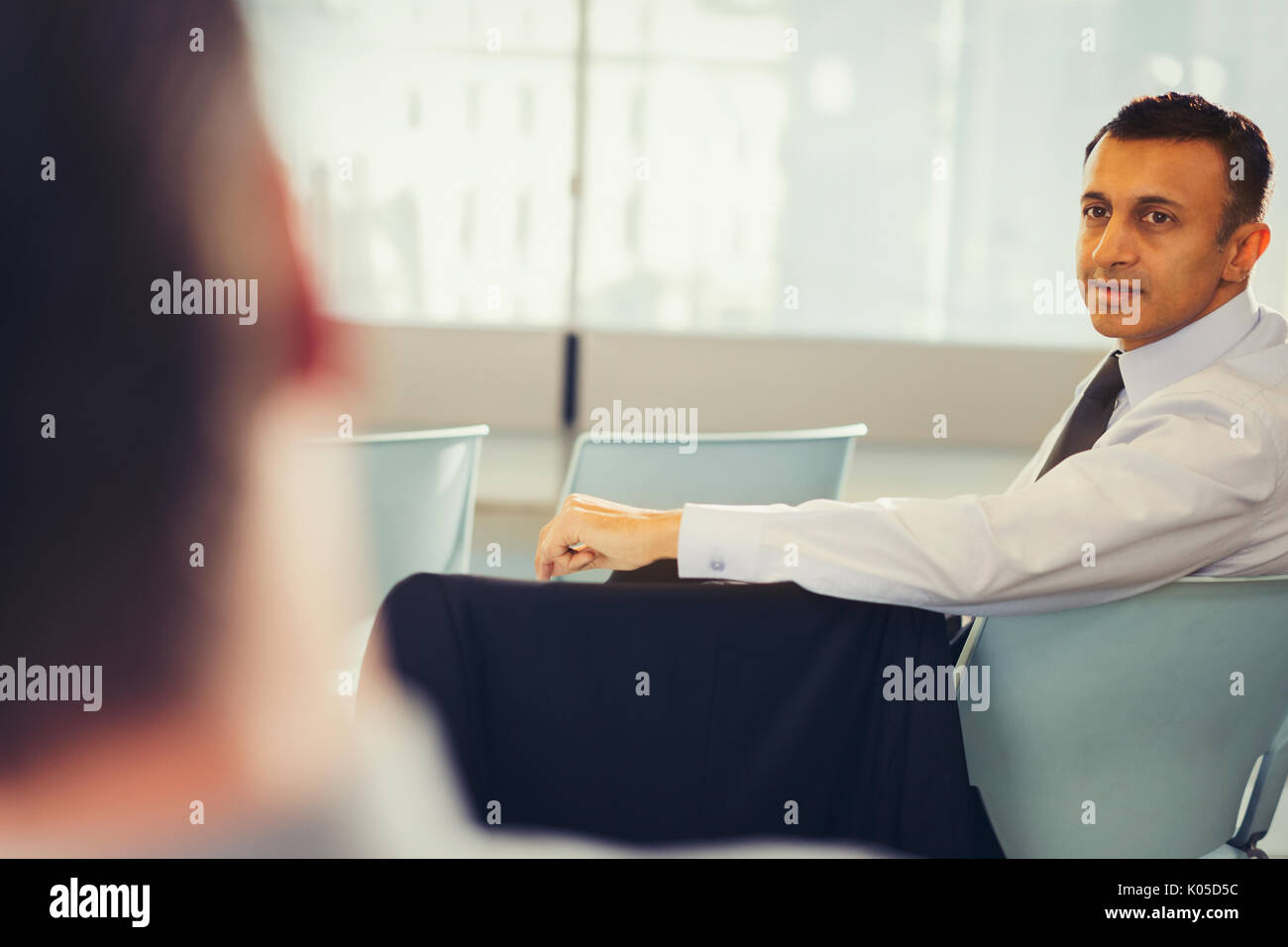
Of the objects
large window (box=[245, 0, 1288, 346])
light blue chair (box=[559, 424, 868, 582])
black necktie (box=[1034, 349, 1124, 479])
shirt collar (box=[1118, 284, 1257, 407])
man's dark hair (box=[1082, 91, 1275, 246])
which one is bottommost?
light blue chair (box=[559, 424, 868, 582])

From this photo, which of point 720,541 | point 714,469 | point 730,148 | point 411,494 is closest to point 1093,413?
point 720,541

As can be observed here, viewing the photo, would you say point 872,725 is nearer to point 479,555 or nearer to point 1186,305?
point 1186,305

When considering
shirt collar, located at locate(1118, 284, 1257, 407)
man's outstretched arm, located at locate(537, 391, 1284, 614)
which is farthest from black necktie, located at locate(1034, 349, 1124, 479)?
man's outstretched arm, located at locate(537, 391, 1284, 614)

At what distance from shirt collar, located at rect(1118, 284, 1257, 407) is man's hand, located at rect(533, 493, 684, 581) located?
2.04 ft

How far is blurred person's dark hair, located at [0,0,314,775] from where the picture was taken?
64cm

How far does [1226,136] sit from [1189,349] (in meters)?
0.25

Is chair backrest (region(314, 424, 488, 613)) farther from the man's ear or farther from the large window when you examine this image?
the large window

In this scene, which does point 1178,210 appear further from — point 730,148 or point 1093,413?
point 730,148

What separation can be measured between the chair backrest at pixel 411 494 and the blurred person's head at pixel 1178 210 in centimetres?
101

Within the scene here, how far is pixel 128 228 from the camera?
66 cm

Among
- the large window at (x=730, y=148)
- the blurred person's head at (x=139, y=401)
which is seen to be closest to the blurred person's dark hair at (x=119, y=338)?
the blurred person's head at (x=139, y=401)

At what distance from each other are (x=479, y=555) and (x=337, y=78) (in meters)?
2.03

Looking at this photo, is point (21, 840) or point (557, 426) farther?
point (557, 426)

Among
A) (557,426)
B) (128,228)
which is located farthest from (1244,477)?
(557,426)
